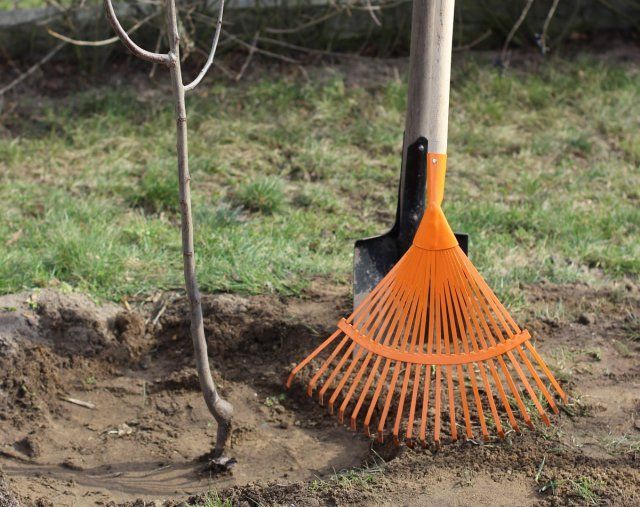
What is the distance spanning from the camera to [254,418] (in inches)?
128

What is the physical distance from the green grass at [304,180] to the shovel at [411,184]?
1.24 ft

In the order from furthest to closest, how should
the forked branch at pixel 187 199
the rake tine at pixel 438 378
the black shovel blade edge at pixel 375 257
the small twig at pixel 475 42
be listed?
the small twig at pixel 475 42 < the black shovel blade edge at pixel 375 257 < the rake tine at pixel 438 378 < the forked branch at pixel 187 199

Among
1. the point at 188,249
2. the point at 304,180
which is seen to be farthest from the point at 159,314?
the point at 304,180

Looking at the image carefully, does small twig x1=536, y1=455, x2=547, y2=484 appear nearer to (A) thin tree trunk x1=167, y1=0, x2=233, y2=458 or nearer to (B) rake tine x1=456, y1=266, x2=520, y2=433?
(B) rake tine x1=456, y1=266, x2=520, y2=433

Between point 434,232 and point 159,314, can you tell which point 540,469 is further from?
point 159,314

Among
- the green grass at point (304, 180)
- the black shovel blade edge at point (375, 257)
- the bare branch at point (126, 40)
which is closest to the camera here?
the bare branch at point (126, 40)

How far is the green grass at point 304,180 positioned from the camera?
3865mm

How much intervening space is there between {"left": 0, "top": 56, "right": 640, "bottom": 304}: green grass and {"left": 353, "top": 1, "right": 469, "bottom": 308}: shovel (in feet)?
1.24

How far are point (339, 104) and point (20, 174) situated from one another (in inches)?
71.2

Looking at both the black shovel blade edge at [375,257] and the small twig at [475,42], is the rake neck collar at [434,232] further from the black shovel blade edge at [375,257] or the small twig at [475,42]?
the small twig at [475,42]

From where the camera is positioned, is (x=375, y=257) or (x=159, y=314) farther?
(x=159, y=314)

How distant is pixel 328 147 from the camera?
5031 millimetres

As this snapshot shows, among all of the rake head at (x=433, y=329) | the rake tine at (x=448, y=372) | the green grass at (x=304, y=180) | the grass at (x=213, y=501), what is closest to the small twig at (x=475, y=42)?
the green grass at (x=304, y=180)

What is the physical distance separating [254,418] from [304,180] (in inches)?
70.4
